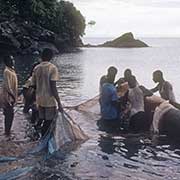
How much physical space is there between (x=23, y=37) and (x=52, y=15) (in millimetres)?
12260

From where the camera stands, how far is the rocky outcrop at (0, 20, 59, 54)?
65.1 metres

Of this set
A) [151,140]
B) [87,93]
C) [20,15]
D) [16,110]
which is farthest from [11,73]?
[20,15]

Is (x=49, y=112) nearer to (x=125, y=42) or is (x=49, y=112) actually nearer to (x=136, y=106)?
(x=136, y=106)

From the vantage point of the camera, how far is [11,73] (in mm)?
12016

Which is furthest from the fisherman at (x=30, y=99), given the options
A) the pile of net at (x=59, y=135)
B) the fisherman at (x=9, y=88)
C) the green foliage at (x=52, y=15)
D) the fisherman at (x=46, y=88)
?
the green foliage at (x=52, y=15)

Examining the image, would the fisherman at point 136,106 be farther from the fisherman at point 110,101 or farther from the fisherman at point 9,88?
the fisherman at point 9,88

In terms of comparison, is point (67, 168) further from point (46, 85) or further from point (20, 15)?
point (20, 15)

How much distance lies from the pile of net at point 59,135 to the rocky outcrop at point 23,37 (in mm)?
52674

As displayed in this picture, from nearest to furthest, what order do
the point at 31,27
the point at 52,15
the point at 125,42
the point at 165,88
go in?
1. the point at 165,88
2. the point at 31,27
3. the point at 52,15
4. the point at 125,42

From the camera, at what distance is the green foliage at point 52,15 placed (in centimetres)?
7281

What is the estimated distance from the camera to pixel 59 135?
11.4 metres

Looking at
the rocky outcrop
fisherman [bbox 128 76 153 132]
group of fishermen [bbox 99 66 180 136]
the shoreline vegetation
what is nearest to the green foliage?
the shoreline vegetation

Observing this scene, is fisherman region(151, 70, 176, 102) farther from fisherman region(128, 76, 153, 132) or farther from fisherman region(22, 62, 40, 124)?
fisherman region(22, 62, 40, 124)

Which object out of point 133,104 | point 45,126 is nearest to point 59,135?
point 45,126
